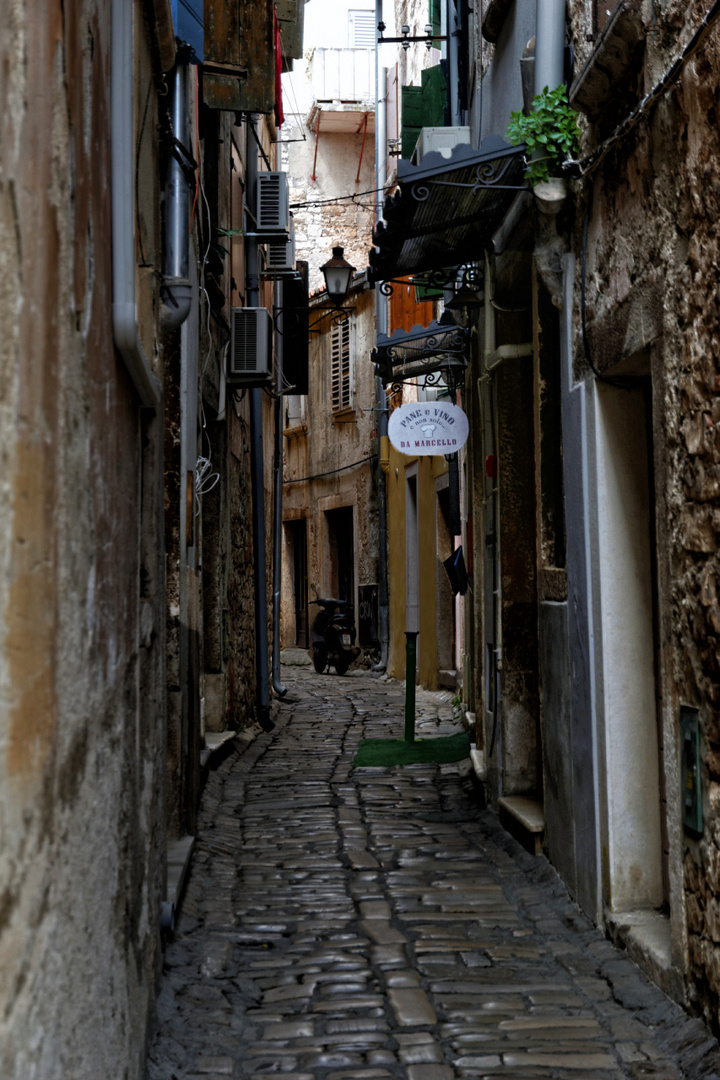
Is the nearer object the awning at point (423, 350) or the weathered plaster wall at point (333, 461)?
the awning at point (423, 350)

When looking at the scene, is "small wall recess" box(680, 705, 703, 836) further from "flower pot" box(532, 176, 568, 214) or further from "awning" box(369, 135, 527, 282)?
"awning" box(369, 135, 527, 282)

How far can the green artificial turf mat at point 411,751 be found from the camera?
960 centimetres

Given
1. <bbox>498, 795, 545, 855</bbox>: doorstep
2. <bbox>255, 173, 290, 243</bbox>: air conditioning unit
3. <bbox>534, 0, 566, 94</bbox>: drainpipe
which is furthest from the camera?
<bbox>255, 173, 290, 243</bbox>: air conditioning unit

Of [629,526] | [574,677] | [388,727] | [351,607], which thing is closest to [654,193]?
[629,526]

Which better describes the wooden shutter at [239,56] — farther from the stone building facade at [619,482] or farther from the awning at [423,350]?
the awning at [423,350]

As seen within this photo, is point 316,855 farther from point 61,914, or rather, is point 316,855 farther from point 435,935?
point 61,914

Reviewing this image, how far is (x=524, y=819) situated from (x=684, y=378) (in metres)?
3.21

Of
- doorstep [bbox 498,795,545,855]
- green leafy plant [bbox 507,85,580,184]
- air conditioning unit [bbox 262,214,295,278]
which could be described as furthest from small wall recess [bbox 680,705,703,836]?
air conditioning unit [bbox 262,214,295,278]

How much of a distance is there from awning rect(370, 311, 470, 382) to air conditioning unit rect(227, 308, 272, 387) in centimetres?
126

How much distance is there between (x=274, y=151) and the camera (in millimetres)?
17359

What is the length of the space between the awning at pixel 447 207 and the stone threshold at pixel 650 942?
3.29 m

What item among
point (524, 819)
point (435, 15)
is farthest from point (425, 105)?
point (524, 819)

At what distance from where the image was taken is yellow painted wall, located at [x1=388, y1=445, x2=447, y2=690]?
50.6 feet

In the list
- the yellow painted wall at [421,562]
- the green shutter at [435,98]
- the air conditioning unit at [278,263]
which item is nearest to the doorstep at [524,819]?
the green shutter at [435,98]
